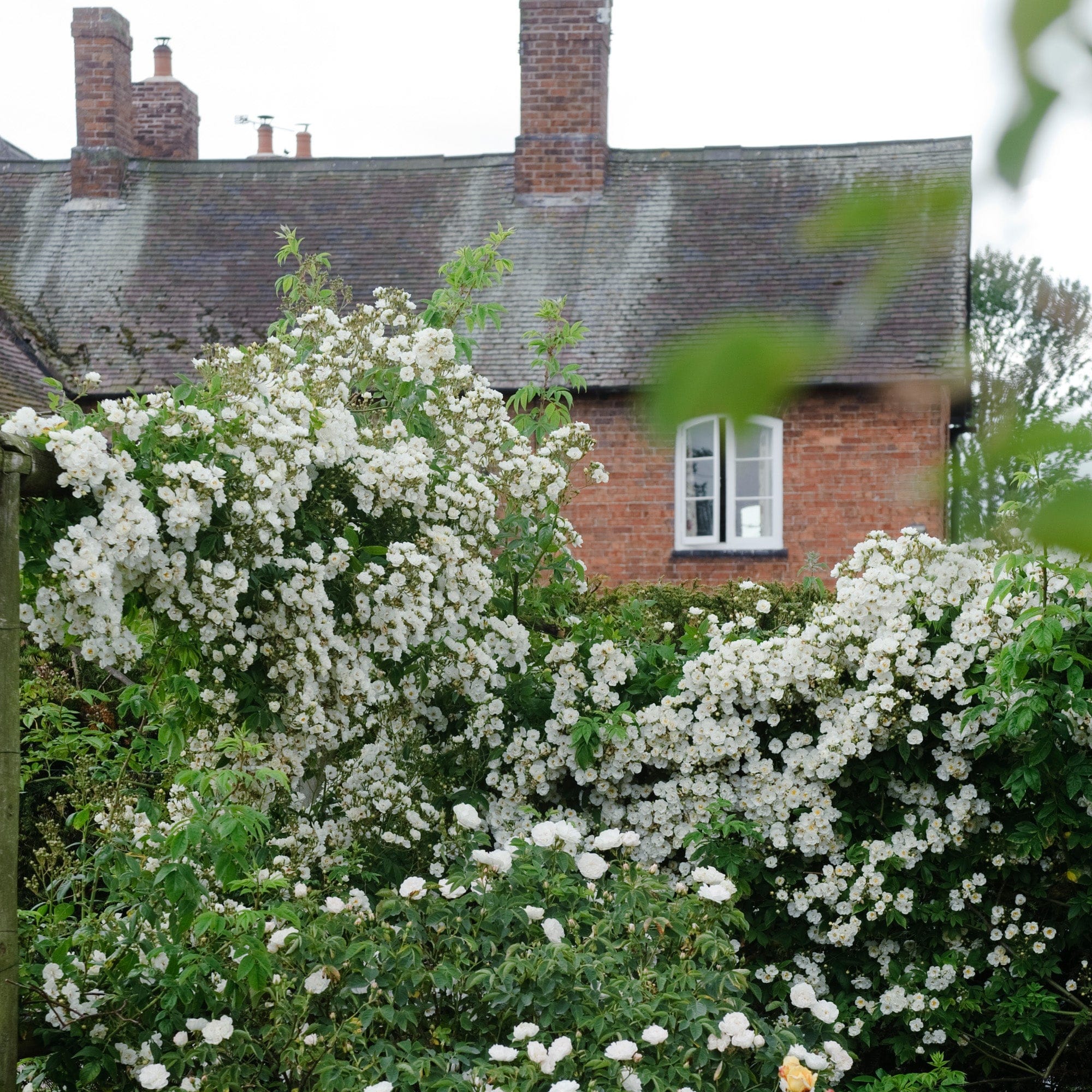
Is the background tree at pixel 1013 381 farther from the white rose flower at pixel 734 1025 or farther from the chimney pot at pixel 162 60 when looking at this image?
the chimney pot at pixel 162 60

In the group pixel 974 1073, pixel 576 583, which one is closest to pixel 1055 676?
pixel 974 1073

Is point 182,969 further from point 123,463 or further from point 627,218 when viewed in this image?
point 627,218

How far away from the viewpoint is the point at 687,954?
352cm

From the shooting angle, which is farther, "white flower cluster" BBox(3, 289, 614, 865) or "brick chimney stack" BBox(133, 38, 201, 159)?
"brick chimney stack" BBox(133, 38, 201, 159)

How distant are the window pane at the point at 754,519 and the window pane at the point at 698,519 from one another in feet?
0.97

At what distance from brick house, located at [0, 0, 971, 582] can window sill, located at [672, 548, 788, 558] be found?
0.06 feet

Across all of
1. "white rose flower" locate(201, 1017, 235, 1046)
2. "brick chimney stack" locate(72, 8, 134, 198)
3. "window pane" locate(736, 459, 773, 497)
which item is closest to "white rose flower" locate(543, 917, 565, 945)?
"white rose flower" locate(201, 1017, 235, 1046)

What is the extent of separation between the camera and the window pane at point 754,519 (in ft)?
44.2

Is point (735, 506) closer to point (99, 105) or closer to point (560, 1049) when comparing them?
point (99, 105)

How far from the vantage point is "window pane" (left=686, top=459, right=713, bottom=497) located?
13578 millimetres

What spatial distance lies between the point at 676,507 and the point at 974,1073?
928 centimetres

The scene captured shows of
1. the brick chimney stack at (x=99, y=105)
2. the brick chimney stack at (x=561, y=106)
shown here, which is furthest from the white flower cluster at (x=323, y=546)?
the brick chimney stack at (x=99, y=105)

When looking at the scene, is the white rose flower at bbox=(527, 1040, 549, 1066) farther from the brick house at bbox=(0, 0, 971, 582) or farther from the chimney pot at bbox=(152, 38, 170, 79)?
the chimney pot at bbox=(152, 38, 170, 79)

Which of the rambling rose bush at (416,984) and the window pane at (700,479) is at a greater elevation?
the window pane at (700,479)
